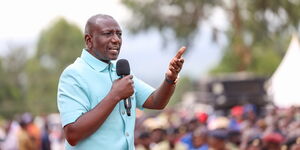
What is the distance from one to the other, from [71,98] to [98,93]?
5.8 inches

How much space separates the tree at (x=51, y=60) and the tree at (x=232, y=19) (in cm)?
3510

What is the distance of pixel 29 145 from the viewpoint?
1054cm

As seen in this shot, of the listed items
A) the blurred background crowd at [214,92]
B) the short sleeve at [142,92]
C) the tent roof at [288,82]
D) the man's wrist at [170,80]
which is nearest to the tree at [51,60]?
the blurred background crowd at [214,92]

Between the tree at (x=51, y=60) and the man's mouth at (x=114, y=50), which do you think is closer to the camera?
the man's mouth at (x=114, y=50)

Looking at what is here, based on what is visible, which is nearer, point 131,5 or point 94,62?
point 94,62

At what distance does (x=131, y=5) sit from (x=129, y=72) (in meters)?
31.8

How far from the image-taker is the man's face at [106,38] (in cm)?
404

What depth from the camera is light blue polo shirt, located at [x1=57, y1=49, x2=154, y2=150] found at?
3.96 meters

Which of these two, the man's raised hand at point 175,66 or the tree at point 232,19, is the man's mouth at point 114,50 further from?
the tree at point 232,19

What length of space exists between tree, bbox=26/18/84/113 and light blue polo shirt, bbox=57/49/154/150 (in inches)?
2579

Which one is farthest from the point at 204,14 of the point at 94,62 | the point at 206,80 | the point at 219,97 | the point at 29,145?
the point at 94,62

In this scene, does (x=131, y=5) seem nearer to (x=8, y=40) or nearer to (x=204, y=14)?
(x=204, y=14)

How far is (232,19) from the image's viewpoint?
33.3 meters

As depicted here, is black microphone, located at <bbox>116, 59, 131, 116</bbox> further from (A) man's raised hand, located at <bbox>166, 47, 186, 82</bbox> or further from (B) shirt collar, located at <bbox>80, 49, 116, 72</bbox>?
(A) man's raised hand, located at <bbox>166, 47, 186, 82</bbox>
